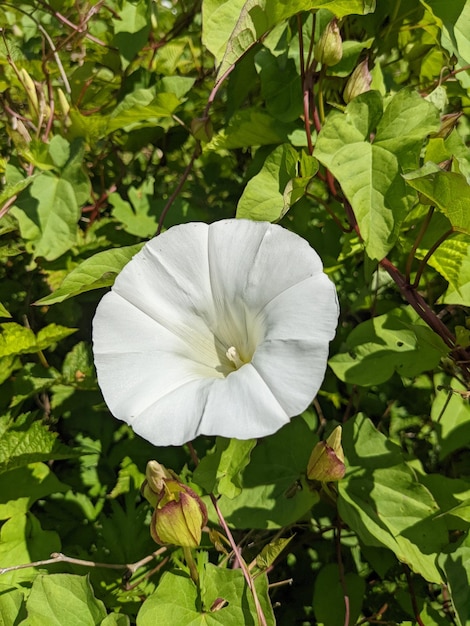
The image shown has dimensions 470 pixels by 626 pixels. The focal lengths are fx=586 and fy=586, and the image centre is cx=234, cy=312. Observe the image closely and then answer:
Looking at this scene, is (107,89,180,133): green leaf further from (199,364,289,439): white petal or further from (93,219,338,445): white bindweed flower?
(199,364,289,439): white petal

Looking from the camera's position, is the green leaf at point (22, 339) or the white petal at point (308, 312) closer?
the white petal at point (308, 312)

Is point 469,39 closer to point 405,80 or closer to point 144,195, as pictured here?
point 405,80

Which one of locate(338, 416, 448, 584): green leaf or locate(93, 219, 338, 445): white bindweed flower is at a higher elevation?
locate(93, 219, 338, 445): white bindweed flower

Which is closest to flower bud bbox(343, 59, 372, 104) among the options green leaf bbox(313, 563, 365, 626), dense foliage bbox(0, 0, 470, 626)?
dense foliage bbox(0, 0, 470, 626)

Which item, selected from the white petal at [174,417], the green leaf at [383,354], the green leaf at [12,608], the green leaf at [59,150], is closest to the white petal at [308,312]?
the white petal at [174,417]

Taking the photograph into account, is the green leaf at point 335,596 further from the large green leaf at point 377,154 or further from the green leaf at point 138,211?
the green leaf at point 138,211

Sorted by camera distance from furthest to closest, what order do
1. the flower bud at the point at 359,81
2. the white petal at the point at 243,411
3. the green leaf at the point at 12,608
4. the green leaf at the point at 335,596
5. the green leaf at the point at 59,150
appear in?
the green leaf at the point at 59,150
the green leaf at the point at 335,596
the flower bud at the point at 359,81
the green leaf at the point at 12,608
the white petal at the point at 243,411

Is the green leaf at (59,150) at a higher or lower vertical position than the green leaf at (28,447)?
higher

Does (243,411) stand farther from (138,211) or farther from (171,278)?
(138,211)
